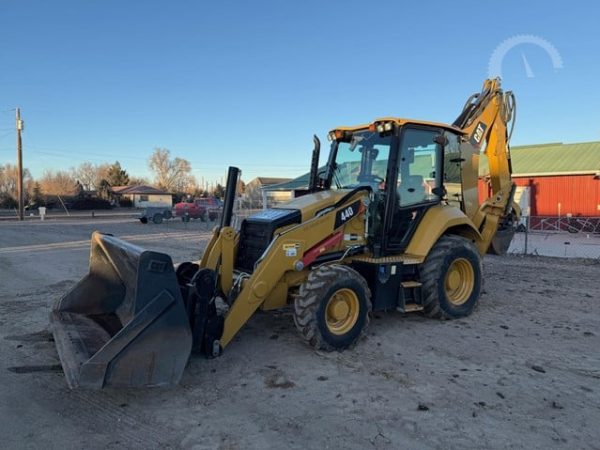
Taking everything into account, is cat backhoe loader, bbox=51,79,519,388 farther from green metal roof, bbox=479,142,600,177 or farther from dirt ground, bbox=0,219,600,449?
green metal roof, bbox=479,142,600,177

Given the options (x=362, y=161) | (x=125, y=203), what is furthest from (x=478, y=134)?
(x=125, y=203)

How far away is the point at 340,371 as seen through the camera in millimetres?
4797

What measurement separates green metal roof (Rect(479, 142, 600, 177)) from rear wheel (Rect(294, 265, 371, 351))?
17789mm

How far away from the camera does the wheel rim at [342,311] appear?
5.26 metres

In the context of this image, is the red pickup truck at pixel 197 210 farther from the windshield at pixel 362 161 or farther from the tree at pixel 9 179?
the tree at pixel 9 179

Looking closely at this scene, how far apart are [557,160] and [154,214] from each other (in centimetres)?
2459

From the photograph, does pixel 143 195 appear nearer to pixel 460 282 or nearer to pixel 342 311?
pixel 460 282

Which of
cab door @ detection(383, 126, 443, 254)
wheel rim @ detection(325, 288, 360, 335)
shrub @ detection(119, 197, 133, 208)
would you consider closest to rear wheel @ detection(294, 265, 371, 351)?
wheel rim @ detection(325, 288, 360, 335)

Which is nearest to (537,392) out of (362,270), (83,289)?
(362,270)

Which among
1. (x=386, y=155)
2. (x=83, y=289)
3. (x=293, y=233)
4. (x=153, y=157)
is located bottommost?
(x=83, y=289)

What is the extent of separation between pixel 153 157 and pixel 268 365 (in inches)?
3827

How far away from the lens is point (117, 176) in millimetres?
87312

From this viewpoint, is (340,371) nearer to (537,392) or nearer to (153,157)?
(537,392)

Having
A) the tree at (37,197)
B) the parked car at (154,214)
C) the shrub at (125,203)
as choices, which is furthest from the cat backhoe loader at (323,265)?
the shrub at (125,203)
